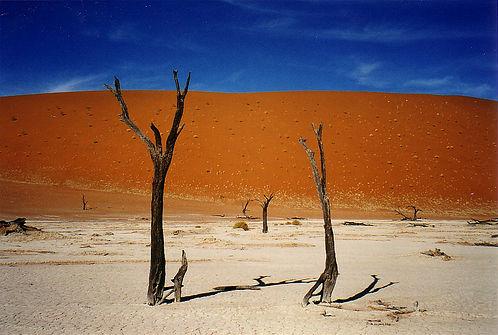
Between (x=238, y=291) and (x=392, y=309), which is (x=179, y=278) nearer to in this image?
(x=238, y=291)

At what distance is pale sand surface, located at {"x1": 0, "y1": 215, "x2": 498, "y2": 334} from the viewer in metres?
7.90

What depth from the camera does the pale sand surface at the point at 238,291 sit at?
7.90 meters

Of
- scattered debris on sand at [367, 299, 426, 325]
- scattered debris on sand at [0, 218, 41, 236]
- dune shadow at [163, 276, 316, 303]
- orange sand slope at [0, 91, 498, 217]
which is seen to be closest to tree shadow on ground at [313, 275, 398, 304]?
scattered debris on sand at [367, 299, 426, 325]

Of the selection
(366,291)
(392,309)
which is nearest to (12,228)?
(366,291)

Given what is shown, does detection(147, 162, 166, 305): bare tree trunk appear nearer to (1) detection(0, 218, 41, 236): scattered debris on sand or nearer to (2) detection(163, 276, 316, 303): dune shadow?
(2) detection(163, 276, 316, 303): dune shadow

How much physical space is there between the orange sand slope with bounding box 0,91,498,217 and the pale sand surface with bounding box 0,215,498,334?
36.1 metres

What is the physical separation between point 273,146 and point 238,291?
192ft

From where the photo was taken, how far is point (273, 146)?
69.2 meters

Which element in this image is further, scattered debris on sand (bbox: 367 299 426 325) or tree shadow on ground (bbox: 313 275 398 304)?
tree shadow on ground (bbox: 313 275 398 304)

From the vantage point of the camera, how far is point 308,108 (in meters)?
83.7

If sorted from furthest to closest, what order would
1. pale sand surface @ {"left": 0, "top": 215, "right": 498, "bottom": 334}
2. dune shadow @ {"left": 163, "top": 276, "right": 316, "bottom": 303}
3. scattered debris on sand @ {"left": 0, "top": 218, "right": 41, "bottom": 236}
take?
scattered debris on sand @ {"left": 0, "top": 218, "right": 41, "bottom": 236}
dune shadow @ {"left": 163, "top": 276, "right": 316, "bottom": 303}
pale sand surface @ {"left": 0, "top": 215, "right": 498, "bottom": 334}

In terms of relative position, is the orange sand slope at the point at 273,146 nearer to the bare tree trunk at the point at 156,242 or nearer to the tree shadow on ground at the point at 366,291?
the tree shadow on ground at the point at 366,291

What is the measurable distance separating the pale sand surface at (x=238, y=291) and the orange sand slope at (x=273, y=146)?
118ft

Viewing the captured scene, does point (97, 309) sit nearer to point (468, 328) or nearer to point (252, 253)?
point (468, 328)
